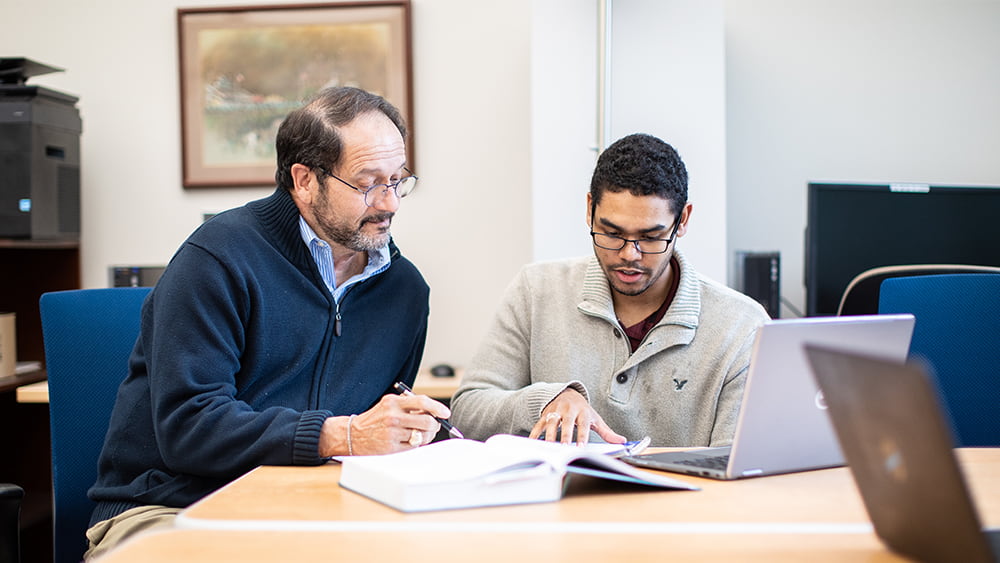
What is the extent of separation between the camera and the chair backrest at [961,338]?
1840 millimetres

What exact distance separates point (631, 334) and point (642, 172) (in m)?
0.35

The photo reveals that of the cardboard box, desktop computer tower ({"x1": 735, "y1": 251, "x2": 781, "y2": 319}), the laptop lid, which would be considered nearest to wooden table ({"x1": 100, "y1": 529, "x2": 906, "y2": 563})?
the laptop lid

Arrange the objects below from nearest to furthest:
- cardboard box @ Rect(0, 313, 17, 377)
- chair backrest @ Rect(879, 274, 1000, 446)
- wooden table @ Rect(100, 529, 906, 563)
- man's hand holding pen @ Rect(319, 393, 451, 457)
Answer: wooden table @ Rect(100, 529, 906, 563) → man's hand holding pen @ Rect(319, 393, 451, 457) → chair backrest @ Rect(879, 274, 1000, 446) → cardboard box @ Rect(0, 313, 17, 377)

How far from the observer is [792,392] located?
3.77 ft

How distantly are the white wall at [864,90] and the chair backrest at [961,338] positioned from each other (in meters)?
1.27

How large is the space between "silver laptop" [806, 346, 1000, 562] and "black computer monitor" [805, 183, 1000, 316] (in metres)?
2.00

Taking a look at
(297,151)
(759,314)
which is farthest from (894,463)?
(297,151)

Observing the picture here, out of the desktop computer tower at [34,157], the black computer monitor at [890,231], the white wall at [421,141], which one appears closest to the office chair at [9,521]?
the desktop computer tower at [34,157]

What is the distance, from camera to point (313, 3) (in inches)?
120

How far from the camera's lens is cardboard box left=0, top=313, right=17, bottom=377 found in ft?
8.66

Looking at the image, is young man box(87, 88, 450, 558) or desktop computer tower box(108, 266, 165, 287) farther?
desktop computer tower box(108, 266, 165, 287)

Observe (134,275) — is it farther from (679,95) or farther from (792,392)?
(792,392)

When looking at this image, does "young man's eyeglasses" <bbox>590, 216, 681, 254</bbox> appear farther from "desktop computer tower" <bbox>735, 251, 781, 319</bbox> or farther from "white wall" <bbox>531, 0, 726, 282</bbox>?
"desktop computer tower" <bbox>735, 251, 781, 319</bbox>

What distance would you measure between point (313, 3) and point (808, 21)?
169cm
